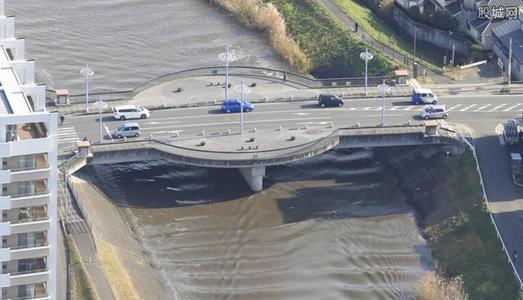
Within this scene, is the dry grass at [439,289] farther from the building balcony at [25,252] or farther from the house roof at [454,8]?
the house roof at [454,8]

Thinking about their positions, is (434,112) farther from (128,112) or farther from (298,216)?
(128,112)

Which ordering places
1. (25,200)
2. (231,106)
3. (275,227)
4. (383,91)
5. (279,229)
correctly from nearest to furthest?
1. (25,200)
2. (279,229)
3. (275,227)
4. (383,91)
5. (231,106)

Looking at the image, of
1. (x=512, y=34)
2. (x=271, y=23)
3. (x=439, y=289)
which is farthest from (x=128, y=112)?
(x=512, y=34)

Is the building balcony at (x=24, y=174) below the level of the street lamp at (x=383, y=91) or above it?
below

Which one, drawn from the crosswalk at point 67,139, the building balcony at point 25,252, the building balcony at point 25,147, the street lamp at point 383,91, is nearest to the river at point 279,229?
the crosswalk at point 67,139

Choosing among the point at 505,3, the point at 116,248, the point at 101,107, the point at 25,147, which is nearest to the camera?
the point at 25,147

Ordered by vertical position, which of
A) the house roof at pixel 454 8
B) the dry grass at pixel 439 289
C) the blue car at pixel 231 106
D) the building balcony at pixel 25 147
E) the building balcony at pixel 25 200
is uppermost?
the house roof at pixel 454 8
